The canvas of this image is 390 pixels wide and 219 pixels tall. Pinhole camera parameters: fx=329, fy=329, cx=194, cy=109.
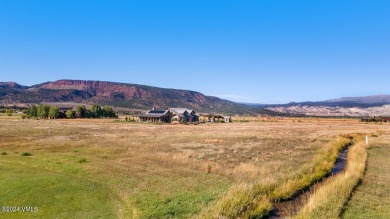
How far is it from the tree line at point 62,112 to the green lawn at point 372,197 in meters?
121

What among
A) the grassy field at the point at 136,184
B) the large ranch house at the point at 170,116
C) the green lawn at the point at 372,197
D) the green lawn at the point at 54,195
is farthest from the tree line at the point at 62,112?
the green lawn at the point at 372,197

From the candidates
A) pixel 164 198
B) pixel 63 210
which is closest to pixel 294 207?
pixel 164 198

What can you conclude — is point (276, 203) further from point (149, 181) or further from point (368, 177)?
point (368, 177)

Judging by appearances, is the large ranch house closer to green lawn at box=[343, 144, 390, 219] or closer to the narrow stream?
green lawn at box=[343, 144, 390, 219]

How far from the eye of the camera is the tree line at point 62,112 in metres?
124

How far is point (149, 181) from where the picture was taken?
58.2ft

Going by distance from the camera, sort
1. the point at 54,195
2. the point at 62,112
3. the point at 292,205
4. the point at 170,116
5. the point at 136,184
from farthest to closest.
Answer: the point at 62,112 → the point at 170,116 → the point at 136,184 → the point at 54,195 → the point at 292,205

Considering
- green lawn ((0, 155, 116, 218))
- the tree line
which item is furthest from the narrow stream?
the tree line

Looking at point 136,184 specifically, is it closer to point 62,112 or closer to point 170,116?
point 170,116

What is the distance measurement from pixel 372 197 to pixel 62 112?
429 feet

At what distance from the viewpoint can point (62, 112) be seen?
130875mm

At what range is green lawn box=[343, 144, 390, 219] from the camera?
510 inches

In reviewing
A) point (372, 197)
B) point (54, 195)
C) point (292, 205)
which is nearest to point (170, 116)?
point (54, 195)

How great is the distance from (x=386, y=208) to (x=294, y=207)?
3.74 m
